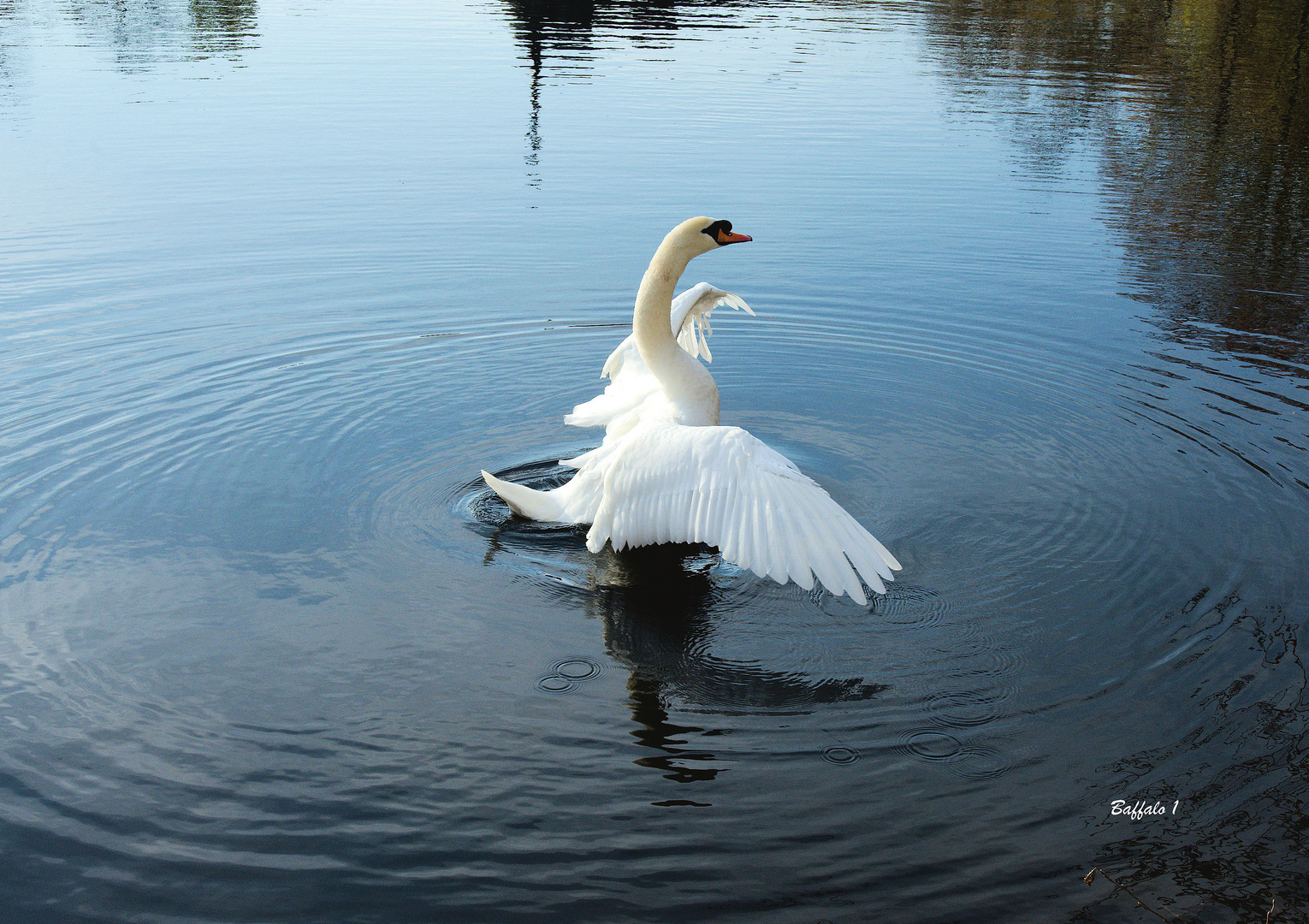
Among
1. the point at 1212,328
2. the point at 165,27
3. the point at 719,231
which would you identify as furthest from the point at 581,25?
the point at 719,231

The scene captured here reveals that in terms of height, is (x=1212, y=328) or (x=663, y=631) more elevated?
(x=1212, y=328)

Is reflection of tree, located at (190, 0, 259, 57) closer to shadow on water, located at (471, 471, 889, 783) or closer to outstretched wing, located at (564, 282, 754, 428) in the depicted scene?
outstretched wing, located at (564, 282, 754, 428)

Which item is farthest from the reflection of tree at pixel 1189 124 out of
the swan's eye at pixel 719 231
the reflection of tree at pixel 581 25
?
the reflection of tree at pixel 581 25

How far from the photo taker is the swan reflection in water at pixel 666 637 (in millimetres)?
5770

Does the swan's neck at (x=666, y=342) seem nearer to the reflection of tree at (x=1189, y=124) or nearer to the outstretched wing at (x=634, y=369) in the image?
the outstretched wing at (x=634, y=369)

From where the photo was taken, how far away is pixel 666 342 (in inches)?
313

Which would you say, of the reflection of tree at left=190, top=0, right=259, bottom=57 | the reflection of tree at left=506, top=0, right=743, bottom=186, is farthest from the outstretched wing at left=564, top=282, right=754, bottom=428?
the reflection of tree at left=190, top=0, right=259, bottom=57

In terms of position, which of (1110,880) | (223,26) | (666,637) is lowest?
(1110,880)

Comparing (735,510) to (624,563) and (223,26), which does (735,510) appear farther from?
(223,26)

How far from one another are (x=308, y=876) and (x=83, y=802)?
1.30 meters

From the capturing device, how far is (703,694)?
6035 mm

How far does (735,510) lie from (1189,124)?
71.8 ft

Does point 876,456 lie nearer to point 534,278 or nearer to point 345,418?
point 345,418

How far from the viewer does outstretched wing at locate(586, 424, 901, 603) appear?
19.5 feet
